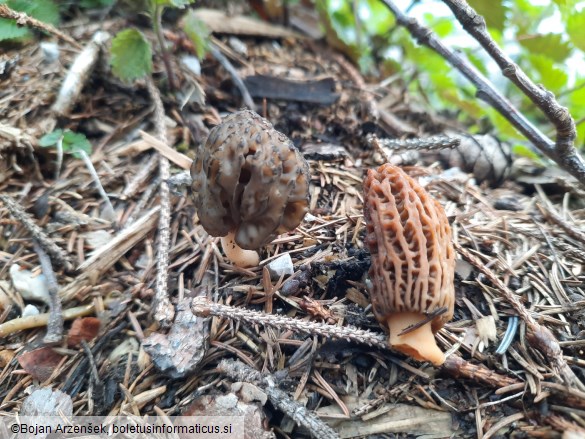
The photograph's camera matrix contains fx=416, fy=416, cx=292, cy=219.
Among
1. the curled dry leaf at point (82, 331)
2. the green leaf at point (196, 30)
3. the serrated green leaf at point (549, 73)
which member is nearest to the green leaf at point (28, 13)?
the green leaf at point (196, 30)

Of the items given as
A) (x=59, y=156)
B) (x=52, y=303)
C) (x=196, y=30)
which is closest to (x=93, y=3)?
(x=196, y=30)

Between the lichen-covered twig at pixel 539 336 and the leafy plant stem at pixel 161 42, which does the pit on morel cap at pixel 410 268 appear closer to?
the lichen-covered twig at pixel 539 336

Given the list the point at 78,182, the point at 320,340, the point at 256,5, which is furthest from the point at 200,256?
the point at 256,5

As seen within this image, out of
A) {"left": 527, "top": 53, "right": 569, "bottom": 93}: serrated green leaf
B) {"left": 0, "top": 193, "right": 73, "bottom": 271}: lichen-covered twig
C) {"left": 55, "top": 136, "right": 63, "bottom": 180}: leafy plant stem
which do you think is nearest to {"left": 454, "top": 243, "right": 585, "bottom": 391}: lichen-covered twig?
{"left": 527, "top": 53, "right": 569, "bottom": 93}: serrated green leaf

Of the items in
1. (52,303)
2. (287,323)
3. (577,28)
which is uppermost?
(577,28)

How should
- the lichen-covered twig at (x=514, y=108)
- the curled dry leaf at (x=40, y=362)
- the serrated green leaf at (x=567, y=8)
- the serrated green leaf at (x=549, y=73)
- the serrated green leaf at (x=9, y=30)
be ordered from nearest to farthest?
the curled dry leaf at (x=40, y=362)
the lichen-covered twig at (x=514, y=108)
the serrated green leaf at (x=9, y=30)
the serrated green leaf at (x=567, y=8)
the serrated green leaf at (x=549, y=73)

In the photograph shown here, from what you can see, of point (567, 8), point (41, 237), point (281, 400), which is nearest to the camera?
point (281, 400)

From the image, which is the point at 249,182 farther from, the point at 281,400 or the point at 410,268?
the point at 281,400

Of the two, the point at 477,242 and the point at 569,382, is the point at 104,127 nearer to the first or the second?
the point at 477,242
